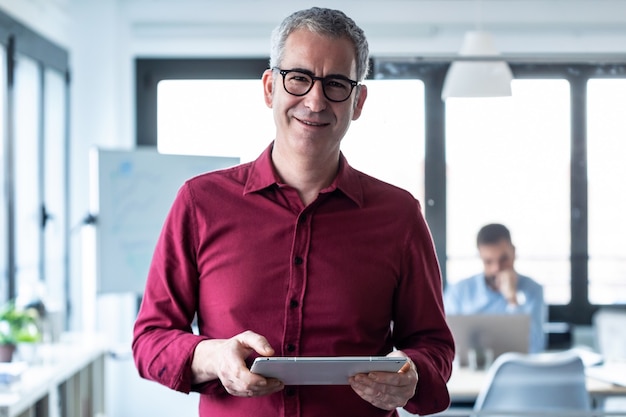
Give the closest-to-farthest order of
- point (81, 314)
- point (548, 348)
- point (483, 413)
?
point (483, 413) < point (548, 348) < point (81, 314)

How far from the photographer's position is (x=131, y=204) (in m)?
4.37

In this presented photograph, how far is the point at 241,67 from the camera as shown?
5.72m

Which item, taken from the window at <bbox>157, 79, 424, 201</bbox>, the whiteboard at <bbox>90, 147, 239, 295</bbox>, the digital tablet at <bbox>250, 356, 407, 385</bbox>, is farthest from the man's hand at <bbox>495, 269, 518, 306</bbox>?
→ the digital tablet at <bbox>250, 356, 407, 385</bbox>

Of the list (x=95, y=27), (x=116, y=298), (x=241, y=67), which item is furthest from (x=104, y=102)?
(x=116, y=298)

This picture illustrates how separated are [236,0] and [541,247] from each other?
286cm

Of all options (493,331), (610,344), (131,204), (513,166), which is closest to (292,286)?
(513,166)

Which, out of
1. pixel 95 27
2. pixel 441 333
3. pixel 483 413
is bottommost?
pixel 483 413

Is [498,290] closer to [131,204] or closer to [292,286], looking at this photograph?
[131,204]

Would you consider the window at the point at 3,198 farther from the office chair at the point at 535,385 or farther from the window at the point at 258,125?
the office chair at the point at 535,385

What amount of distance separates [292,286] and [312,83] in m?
0.36

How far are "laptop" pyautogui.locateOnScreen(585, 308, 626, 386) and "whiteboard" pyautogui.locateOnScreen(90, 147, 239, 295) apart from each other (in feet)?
6.40

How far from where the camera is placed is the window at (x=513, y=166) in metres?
3.51

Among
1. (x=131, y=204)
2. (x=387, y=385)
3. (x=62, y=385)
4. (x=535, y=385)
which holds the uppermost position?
(x=131, y=204)

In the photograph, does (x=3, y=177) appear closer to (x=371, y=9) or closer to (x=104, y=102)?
(x=104, y=102)
